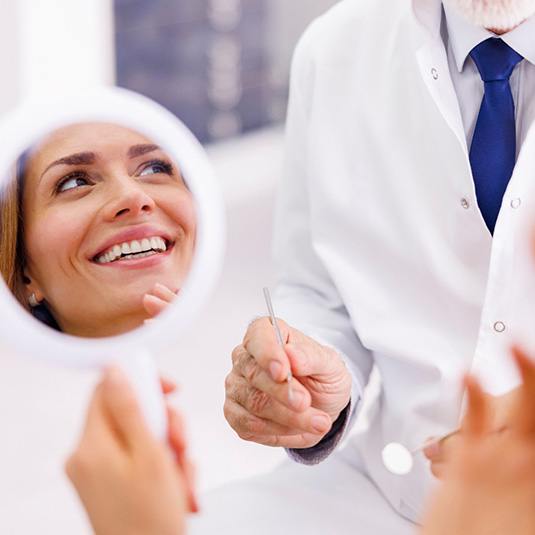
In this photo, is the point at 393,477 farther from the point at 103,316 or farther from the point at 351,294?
the point at 103,316

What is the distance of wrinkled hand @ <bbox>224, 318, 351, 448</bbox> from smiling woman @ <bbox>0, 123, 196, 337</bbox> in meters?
0.25

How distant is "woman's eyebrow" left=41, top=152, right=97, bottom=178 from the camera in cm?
85

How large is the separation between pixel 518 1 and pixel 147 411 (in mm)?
725

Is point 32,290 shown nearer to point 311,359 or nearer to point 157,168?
point 157,168

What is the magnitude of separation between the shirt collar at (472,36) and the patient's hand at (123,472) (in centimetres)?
73

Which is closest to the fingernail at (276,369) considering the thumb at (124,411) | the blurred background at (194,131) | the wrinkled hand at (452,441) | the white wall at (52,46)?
the blurred background at (194,131)

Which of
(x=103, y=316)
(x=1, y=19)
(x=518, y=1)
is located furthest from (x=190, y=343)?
(x=103, y=316)

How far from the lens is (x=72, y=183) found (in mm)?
874

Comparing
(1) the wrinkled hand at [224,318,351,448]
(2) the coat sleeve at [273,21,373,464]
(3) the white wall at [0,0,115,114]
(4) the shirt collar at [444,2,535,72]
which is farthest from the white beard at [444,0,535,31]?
(3) the white wall at [0,0,115,114]

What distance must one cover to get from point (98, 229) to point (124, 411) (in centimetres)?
19

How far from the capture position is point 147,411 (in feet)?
2.49

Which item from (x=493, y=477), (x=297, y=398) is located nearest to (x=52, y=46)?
(x=297, y=398)

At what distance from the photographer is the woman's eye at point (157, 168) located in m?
0.84

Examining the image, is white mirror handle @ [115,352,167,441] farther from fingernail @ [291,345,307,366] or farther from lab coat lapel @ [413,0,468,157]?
lab coat lapel @ [413,0,468,157]
